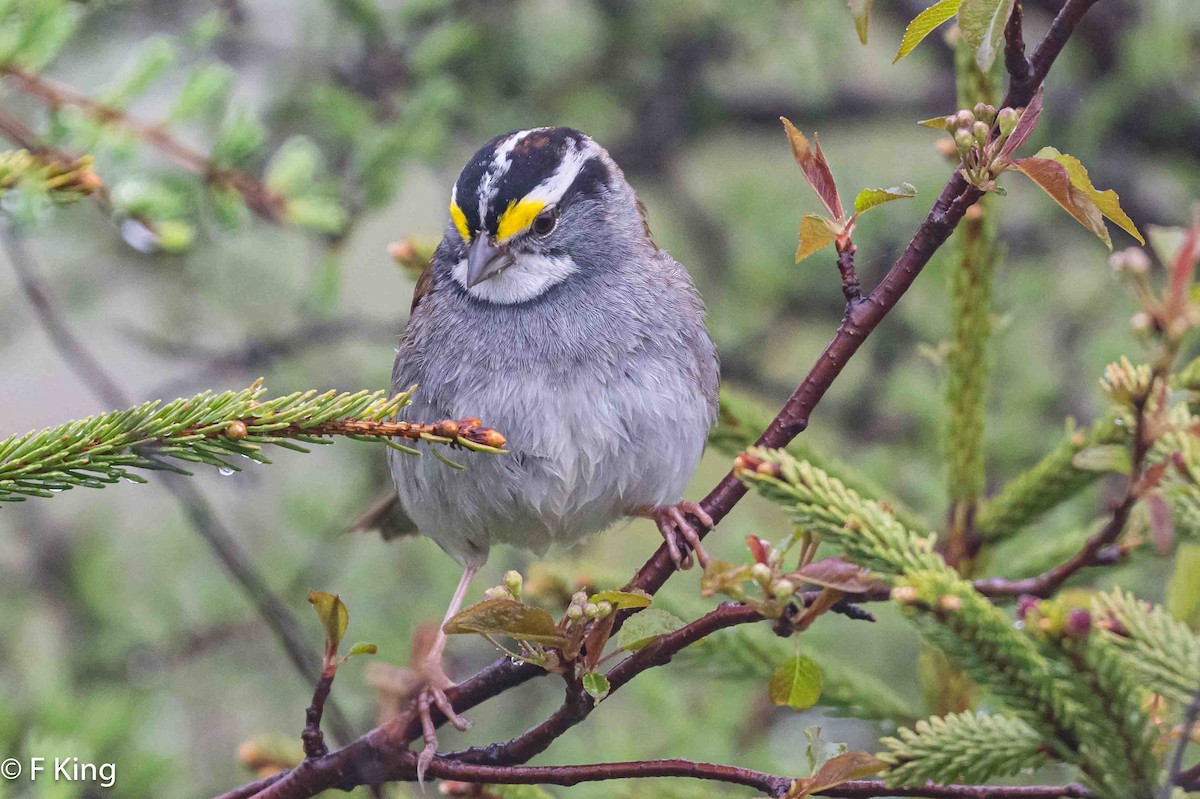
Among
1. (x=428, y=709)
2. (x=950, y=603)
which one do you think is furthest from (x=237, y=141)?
(x=950, y=603)

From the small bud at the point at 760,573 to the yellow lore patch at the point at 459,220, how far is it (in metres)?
1.85

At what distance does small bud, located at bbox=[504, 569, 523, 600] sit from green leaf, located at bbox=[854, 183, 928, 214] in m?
0.73

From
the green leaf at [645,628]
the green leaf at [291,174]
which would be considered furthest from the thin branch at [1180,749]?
the green leaf at [291,174]

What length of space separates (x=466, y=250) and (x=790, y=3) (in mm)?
2713

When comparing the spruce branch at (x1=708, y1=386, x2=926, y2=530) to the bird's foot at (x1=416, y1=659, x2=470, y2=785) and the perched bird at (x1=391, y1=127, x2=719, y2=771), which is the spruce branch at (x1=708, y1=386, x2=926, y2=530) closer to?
the perched bird at (x1=391, y1=127, x2=719, y2=771)

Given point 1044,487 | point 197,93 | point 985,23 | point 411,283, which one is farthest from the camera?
point 411,283

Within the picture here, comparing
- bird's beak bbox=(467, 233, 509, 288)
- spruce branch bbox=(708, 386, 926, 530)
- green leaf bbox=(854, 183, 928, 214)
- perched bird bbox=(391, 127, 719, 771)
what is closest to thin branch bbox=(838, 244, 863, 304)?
green leaf bbox=(854, 183, 928, 214)

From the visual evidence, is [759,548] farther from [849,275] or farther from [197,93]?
[197,93]

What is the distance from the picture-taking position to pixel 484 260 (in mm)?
3234

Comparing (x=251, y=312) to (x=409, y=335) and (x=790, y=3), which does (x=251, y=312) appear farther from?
(x=790, y=3)

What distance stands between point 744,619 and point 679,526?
109cm

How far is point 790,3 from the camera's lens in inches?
214

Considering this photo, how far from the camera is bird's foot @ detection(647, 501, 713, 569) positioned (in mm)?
2258

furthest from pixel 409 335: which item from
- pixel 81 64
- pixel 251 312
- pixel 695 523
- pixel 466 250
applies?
pixel 81 64
